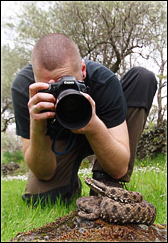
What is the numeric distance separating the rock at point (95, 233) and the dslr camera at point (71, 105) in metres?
0.68

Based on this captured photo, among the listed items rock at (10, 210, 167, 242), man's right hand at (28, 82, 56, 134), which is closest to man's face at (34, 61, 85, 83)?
man's right hand at (28, 82, 56, 134)

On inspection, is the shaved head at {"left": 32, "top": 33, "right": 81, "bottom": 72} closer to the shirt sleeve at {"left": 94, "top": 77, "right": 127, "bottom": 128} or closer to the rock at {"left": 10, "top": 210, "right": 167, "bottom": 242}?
the shirt sleeve at {"left": 94, "top": 77, "right": 127, "bottom": 128}

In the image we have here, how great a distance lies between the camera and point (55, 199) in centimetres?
349

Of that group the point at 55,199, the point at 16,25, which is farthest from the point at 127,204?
the point at 16,25

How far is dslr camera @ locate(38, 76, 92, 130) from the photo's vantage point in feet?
6.43

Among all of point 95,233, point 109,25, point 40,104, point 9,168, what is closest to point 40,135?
point 40,104

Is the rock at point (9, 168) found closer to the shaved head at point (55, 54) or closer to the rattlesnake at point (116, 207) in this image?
the shaved head at point (55, 54)

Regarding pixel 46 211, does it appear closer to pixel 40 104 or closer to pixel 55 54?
pixel 40 104

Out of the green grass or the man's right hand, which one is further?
the green grass

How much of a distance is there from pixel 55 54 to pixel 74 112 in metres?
0.68

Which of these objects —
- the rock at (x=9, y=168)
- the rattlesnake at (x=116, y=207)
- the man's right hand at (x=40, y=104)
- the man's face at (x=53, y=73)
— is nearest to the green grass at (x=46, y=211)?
the rattlesnake at (x=116, y=207)

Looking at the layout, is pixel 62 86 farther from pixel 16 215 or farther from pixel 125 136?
pixel 16 215

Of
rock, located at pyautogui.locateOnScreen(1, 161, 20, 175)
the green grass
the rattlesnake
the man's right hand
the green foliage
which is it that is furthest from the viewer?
rock, located at pyautogui.locateOnScreen(1, 161, 20, 175)

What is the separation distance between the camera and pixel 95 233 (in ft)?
5.15
